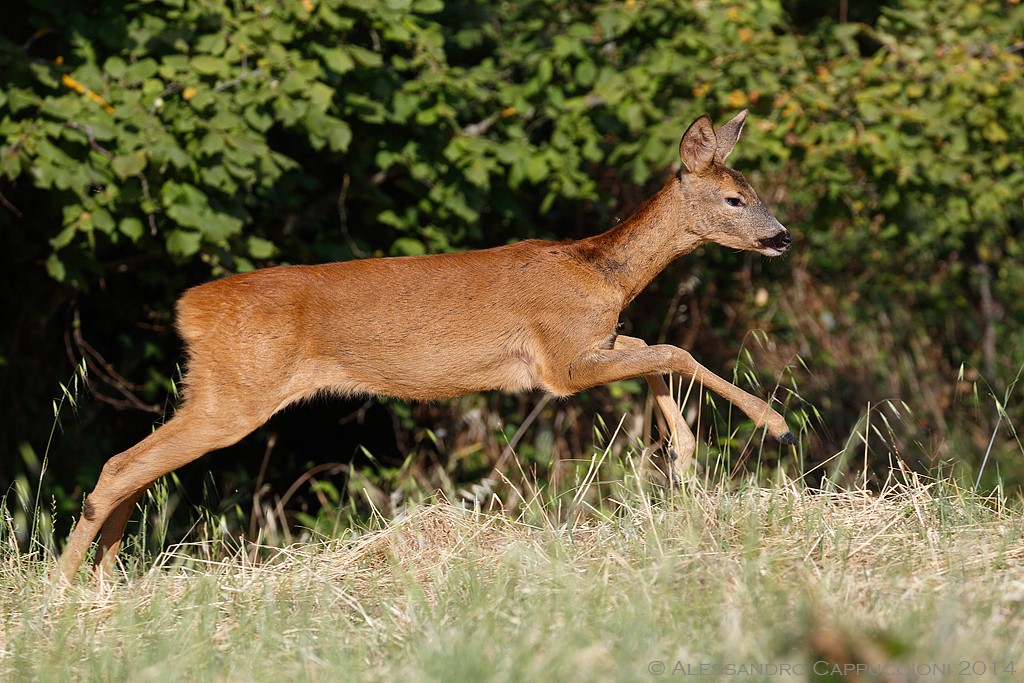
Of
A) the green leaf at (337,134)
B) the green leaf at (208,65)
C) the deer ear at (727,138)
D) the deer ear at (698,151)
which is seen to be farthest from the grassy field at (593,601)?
the green leaf at (208,65)

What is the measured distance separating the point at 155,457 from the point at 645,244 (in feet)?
7.28

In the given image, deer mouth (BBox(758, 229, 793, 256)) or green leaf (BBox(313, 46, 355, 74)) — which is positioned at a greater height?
green leaf (BBox(313, 46, 355, 74))

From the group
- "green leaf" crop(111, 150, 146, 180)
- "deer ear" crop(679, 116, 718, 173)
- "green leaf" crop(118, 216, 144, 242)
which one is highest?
"deer ear" crop(679, 116, 718, 173)

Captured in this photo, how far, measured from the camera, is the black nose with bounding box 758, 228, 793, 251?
217 inches

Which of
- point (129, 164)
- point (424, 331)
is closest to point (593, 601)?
point (424, 331)

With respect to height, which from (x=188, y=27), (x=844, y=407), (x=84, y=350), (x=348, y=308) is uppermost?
(x=188, y=27)

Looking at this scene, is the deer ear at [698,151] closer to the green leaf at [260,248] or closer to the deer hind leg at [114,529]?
the green leaf at [260,248]

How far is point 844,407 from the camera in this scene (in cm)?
1044

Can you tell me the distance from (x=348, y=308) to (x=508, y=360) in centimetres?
70

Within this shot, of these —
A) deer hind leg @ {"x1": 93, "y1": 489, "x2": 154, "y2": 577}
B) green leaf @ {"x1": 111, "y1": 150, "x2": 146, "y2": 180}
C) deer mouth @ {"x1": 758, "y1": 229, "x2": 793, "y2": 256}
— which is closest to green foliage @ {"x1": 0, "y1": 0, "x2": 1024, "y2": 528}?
green leaf @ {"x1": 111, "y1": 150, "x2": 146, "y2": 180}

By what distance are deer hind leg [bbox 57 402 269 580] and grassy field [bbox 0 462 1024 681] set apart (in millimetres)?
364

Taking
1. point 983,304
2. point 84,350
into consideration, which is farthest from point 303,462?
point 983,304

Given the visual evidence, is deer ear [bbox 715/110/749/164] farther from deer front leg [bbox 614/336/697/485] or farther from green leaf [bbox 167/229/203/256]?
green leaf [bbox 167/229/203/256]

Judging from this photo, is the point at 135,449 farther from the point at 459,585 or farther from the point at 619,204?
the point at 619,204
